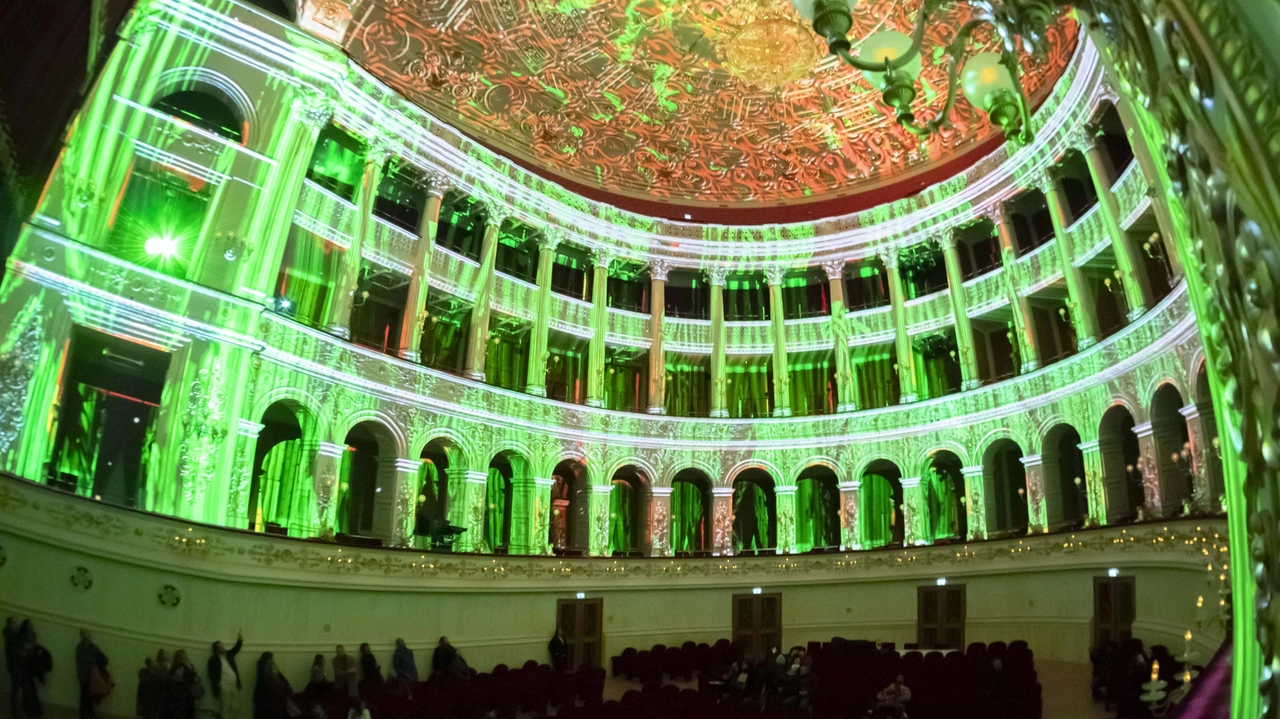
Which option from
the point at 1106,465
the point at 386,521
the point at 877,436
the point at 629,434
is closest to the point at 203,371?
the point at 386,521

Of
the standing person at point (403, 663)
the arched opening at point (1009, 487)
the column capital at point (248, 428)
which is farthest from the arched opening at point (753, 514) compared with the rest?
the column capital at point (248, 428)

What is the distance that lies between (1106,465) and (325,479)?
17674 mm

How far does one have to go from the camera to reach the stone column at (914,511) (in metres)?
23.0

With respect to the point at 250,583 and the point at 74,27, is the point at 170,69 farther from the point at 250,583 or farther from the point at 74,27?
the point at 74,27

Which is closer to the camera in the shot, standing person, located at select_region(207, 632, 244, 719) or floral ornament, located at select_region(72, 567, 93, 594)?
floral ornament, located at select_region(72, 567, 93, 594)

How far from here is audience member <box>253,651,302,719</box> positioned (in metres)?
12.5

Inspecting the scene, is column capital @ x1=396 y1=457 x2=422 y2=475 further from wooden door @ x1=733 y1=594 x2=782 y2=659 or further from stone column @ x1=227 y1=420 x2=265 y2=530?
wooden door @ x1=733 y1=594 x2=782 y2=659

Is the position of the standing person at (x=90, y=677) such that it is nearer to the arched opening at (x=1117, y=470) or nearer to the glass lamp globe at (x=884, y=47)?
the glass lamp globe at (x=884, y=47)

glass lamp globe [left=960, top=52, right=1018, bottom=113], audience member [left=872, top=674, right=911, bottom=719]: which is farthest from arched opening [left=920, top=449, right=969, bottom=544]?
glass lamp globe [left=960, top=52, right=1018, bottom=113]

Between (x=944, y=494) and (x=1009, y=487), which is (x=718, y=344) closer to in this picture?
(x=944, y=494)

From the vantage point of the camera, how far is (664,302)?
26.9 m

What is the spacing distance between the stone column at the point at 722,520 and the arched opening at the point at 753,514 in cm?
134

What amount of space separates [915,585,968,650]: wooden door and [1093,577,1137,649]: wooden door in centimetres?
395

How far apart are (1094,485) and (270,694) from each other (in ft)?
57.9
